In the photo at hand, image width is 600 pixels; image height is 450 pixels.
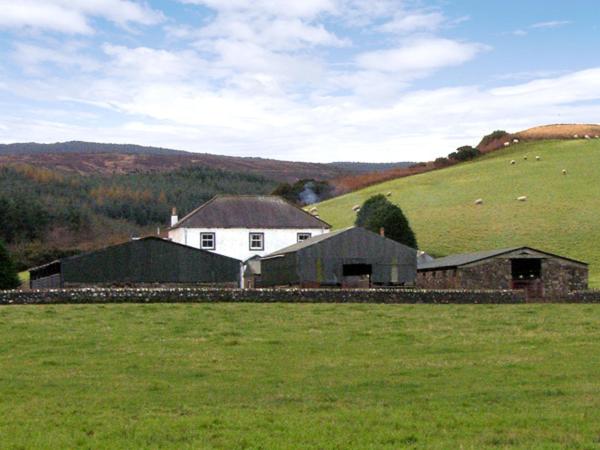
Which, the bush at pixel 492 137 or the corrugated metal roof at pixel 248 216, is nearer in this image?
the corrugated metal roof at pixel 248 216

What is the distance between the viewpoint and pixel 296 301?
1572 inches

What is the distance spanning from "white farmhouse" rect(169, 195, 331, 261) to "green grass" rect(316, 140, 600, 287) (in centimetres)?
1019

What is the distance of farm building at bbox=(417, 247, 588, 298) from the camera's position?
175 ft

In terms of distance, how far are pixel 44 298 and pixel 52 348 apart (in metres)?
17.5

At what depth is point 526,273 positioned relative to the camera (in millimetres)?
56062

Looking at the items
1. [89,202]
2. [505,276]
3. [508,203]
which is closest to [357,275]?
[505,276]

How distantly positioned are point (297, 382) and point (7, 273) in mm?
40573

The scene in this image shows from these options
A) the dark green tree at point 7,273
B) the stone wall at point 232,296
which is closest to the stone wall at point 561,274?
the stone wall at point 232,296

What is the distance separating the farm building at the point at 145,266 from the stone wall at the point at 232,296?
44.5 ft

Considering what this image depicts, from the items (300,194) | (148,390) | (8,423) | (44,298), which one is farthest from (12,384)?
(300,194)

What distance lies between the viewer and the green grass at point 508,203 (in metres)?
73.4

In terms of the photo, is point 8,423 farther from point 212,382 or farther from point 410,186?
point 410,186

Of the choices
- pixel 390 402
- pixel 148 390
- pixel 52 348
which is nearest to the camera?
pixel 390 402

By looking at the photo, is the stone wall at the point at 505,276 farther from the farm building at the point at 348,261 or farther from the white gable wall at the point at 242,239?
the white gable wall at the point at 242,239
